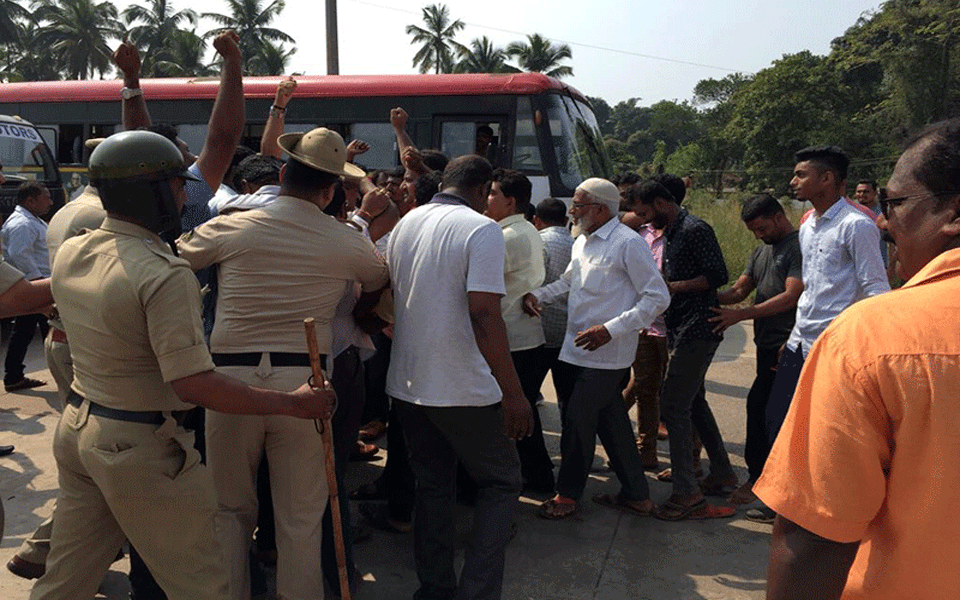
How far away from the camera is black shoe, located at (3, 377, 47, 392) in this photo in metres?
7.07

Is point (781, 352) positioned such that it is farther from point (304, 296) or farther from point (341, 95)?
point (341, 95)

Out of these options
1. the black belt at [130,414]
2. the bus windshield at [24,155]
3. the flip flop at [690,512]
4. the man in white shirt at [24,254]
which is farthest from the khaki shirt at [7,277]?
the bus windshield at [24,155]

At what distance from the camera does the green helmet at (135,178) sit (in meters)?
2.39

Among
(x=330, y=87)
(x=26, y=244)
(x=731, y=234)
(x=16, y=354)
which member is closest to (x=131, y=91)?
(x=26, y=244)

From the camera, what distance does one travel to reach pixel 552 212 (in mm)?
5109

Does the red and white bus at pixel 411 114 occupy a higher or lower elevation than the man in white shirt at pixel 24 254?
higher

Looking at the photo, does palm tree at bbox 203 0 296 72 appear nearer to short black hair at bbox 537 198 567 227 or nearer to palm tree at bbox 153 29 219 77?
palm tree at bbox 153 29 219 77

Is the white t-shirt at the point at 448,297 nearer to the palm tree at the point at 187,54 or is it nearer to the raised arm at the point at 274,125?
the raised arm at the point at 274,125

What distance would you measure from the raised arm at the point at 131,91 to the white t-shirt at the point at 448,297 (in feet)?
4.48

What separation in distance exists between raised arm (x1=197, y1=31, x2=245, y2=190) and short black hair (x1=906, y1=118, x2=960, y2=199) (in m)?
2.64

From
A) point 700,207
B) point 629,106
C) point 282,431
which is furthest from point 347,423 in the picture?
point 629,106

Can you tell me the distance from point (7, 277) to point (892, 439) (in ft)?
8.95

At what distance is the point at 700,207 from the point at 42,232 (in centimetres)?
1271

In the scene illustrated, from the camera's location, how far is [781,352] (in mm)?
4387
